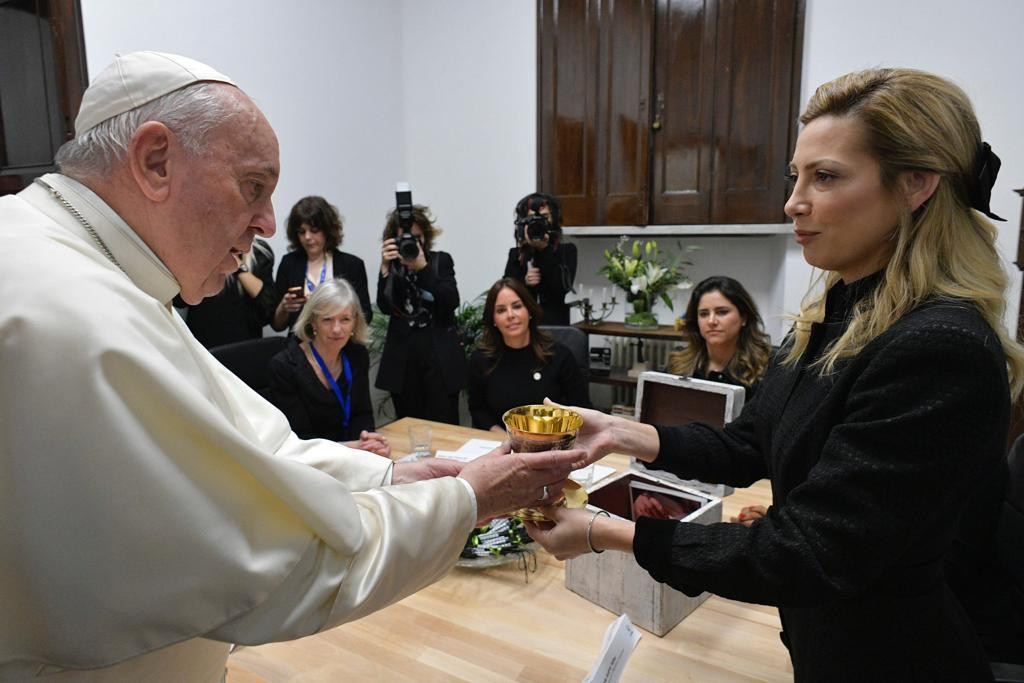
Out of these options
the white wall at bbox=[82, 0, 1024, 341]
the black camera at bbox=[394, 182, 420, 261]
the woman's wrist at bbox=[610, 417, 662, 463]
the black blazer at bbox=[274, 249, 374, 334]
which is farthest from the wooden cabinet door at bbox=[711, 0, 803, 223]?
the woman's wrist at bbox=[610, 417, 662, 463]

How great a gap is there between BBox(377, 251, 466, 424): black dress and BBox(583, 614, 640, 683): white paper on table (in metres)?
2.84

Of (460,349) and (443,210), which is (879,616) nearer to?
(460,349)

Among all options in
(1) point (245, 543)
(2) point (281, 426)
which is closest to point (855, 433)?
(1) point (245, 543)

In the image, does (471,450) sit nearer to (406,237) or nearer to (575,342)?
(575,342)

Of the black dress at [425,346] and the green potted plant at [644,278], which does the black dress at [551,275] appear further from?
the green potted plant at [644,278]

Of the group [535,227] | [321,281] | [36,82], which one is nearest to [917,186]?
[535,227]

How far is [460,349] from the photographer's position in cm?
426

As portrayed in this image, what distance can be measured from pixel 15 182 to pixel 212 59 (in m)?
1.41

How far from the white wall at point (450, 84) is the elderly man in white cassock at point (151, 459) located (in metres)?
3.38

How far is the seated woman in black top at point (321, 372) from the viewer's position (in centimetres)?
329

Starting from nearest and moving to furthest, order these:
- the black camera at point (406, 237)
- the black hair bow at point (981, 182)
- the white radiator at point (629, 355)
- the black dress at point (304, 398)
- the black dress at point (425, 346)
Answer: the black hair bow at point (981, 182)
the black dress at point (304, 398)
the black camera at point (406, 237)
the black dress at point (425, 346)
the white radiator at point (629, 355)

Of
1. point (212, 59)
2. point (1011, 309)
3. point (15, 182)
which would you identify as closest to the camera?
point (15, 182)

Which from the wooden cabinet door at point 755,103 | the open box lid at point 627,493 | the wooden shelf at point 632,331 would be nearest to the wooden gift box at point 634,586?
the open box lid at point 627,493

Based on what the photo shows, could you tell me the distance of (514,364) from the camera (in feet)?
11.8
